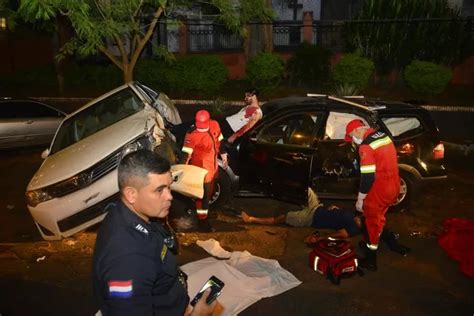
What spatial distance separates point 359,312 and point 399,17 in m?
11.0

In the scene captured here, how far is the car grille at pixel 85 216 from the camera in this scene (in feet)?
18.9

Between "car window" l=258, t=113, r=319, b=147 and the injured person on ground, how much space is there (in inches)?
28.6

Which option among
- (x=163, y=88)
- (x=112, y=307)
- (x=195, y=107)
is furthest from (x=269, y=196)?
(x=163, y=88)

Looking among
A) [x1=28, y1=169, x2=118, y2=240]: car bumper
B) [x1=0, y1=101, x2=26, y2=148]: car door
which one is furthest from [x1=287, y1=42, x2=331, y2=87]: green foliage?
[x1=28, y1=169, x2=118, y2=240]: car bumper

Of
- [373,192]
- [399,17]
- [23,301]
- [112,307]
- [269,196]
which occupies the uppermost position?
[399,17]

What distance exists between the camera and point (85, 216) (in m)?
5.79

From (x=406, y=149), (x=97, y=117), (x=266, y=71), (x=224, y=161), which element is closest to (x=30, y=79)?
(x=266, y=71)

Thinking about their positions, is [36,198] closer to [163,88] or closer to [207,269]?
[207,269]

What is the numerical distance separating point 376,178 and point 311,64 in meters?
9.05

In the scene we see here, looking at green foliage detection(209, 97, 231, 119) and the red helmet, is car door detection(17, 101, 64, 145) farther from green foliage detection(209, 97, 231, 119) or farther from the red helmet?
the red helmet

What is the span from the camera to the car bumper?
225 inches

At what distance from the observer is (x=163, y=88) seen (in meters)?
14.0

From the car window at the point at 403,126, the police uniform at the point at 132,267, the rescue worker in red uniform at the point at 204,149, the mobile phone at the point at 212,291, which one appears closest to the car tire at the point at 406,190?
the car window at the point at 403,126

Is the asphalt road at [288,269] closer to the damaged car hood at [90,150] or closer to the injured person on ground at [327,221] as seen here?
the injured person on ground at [327,221]
